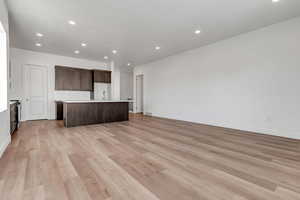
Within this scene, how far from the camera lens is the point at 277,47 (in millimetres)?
3660

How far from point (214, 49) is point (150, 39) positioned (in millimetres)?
2330

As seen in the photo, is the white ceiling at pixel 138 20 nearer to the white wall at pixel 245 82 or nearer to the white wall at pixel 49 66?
the white wall at pixel 245 82

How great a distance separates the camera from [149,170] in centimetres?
193

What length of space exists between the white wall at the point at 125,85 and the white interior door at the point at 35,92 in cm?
492

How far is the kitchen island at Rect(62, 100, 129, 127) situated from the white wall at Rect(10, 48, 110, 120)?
2.07 meters

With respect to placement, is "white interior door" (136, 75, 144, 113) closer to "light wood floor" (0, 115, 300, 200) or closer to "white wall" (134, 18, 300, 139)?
"white wall" (134, 18, 300, 139)

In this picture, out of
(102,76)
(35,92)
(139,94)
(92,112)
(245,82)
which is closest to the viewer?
(245,82)

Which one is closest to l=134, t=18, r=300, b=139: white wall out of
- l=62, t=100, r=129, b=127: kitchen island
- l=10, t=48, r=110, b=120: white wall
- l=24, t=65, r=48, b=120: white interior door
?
l=62, t=100, r=129, b=127: kitchen island

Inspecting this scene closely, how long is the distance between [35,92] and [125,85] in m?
5.56

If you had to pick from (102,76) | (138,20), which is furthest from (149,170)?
(102,76)

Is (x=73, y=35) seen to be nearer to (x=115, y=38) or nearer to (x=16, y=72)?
(x=115, y=38)

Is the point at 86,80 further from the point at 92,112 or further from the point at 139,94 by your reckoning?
the point at 139,94

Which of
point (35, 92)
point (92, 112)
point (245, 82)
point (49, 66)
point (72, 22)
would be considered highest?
point (72, 22)

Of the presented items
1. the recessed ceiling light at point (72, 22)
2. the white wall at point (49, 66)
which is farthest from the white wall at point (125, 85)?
the recessed ceiling light at point (72, 22)
